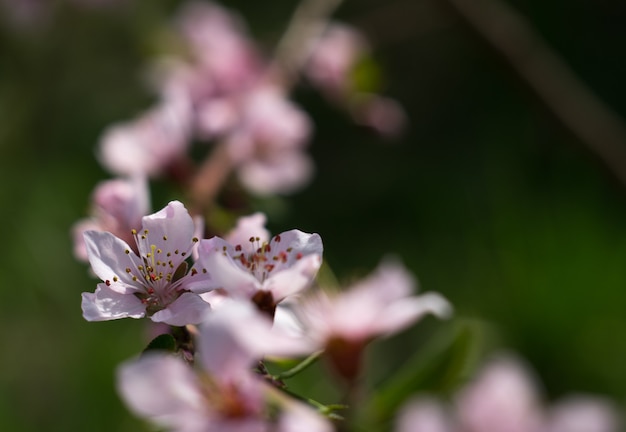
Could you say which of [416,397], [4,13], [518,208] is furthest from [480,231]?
[416,397]

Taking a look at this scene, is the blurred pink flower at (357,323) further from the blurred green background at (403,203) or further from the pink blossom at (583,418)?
the blurred green background at (403,203)

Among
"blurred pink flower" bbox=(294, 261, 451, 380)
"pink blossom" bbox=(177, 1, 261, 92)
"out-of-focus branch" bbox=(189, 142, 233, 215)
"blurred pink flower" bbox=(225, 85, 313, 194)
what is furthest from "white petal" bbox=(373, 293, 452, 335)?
"pink blossom" bbox=(177, 1, 261, 92)

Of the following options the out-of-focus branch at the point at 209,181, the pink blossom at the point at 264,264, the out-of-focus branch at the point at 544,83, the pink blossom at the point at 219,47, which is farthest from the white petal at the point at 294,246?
the out-of-focus branch at the point at 544,83

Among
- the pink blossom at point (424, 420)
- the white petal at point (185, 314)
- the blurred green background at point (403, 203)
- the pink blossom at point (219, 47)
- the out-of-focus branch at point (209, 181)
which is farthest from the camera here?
the blurred green background at point (403, 203)

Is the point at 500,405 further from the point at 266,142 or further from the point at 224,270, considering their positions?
the point at 266,142

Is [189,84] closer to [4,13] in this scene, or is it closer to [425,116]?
[4,13]

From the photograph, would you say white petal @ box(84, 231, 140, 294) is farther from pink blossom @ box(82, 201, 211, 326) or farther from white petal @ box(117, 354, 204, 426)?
white petal @ box(117, 354, 204, 426)

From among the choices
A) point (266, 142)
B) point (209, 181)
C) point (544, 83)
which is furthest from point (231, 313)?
point (544, 83)
